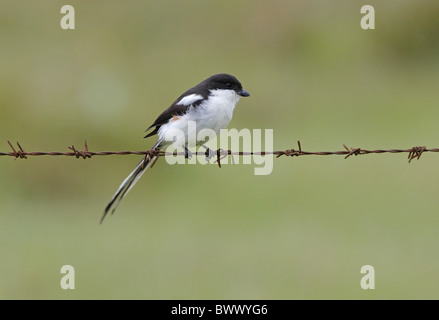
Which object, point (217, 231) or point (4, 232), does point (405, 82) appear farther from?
point (4, 232)

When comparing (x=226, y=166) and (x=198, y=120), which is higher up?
(x=226, y=166)

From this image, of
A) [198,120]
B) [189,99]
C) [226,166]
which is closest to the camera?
[198,120]

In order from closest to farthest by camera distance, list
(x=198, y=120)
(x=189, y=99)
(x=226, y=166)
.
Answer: (x=198, y=120)
(x=189, y=99)
(x=226, y=166)

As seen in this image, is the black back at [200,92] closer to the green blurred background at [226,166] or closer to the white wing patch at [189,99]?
the white wing patch at [189,99]

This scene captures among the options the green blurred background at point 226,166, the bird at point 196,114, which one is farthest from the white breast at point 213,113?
the green blurred background at point 226,166

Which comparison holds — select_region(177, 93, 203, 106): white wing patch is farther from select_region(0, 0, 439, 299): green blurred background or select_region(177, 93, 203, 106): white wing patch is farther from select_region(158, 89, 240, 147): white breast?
select_region(0, 0, 439, 299): green blurred background

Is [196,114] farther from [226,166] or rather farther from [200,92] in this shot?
[226,166]

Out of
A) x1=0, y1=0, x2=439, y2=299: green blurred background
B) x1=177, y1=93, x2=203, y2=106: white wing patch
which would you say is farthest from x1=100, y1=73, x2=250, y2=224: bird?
x1=0, y1=0, x2=439, y2=299: green blurred background

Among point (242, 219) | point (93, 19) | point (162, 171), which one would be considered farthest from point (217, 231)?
point (93, 19)

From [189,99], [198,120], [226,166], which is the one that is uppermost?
[226,166]

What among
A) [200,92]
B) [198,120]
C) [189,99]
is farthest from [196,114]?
[200,92]

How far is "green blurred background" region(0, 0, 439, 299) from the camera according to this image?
38.8 ft

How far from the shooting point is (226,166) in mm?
15320
